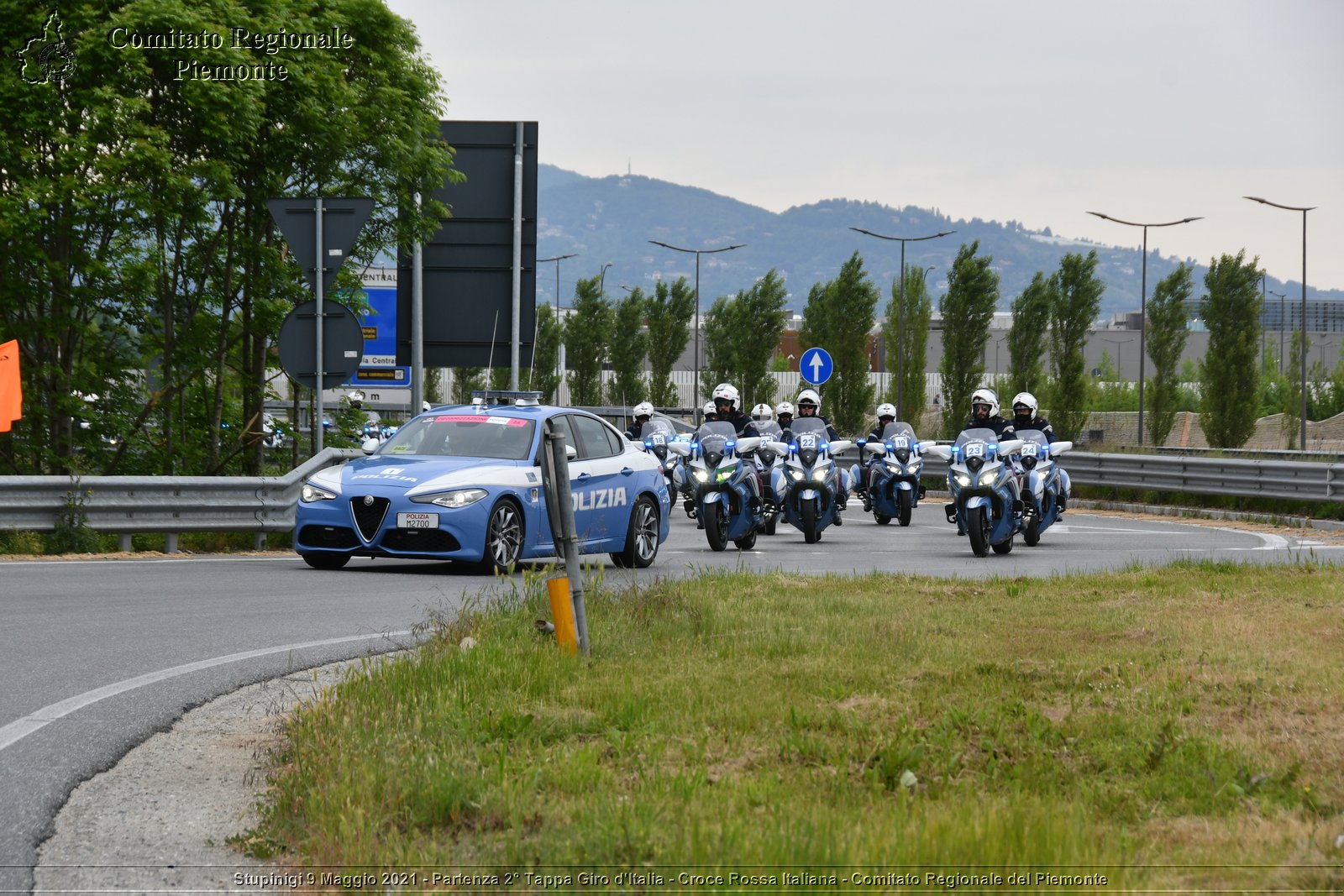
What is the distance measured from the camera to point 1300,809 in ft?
16.6

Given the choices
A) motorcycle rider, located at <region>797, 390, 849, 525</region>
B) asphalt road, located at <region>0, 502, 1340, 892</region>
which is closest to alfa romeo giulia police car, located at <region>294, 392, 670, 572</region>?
asphalt road, located at <region>0, 502, 1340, 892</region>

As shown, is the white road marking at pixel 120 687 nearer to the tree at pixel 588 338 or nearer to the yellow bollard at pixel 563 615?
the yellow bollard at pixel 563 615

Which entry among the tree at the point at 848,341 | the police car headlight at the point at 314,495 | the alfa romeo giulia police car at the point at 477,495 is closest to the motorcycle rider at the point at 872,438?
the alfa romeo giulia police car at the point at 477,495

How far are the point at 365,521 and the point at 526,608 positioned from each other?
5.11 meters

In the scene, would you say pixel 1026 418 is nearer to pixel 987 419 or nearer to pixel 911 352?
pixel 987 419

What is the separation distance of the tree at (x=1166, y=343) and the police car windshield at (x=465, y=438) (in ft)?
169

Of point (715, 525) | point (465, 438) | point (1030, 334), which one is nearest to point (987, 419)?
point (715, 525)

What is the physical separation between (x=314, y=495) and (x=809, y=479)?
27.7 feet

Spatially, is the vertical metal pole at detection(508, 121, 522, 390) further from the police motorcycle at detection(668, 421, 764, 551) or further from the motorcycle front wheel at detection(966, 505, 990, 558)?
the motorcycle front wheel at detection(966, 505, 990, 558)

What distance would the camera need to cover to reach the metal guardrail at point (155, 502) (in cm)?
1583

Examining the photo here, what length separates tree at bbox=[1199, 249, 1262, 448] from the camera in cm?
5650

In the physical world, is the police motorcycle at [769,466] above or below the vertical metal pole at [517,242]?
below

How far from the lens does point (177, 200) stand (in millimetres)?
18281

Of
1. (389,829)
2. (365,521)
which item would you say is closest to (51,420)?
(365,521)
